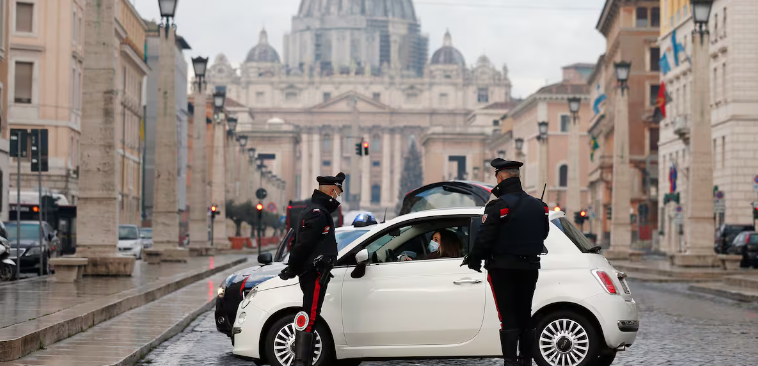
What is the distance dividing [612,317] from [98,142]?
1517cm

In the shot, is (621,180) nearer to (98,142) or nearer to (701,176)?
(701,176)

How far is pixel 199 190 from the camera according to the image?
48906 millimetres

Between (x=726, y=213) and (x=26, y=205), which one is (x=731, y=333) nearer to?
(x=26, y=205)

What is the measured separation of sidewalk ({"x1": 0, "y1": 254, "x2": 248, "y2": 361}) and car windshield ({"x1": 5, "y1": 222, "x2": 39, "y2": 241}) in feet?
15.5

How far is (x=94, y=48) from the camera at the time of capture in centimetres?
2447

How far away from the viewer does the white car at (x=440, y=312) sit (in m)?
11.0

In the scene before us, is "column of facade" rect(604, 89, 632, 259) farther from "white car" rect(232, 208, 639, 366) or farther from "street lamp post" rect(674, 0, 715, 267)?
"white car" rect(232, 208, 639, 366)

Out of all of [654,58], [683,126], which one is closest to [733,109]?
[683,126]

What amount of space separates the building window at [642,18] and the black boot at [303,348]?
7478 centimetres

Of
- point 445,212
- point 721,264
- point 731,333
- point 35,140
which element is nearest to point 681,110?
point 721,264

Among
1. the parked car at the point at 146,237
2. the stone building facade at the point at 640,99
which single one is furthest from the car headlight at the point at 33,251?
the stone building facade at the point at 640,99

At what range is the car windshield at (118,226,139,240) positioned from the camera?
46469 mm

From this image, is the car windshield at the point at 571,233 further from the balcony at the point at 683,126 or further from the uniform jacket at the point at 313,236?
the balcony at the point at 683,126

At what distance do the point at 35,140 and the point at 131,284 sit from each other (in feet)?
18.8
